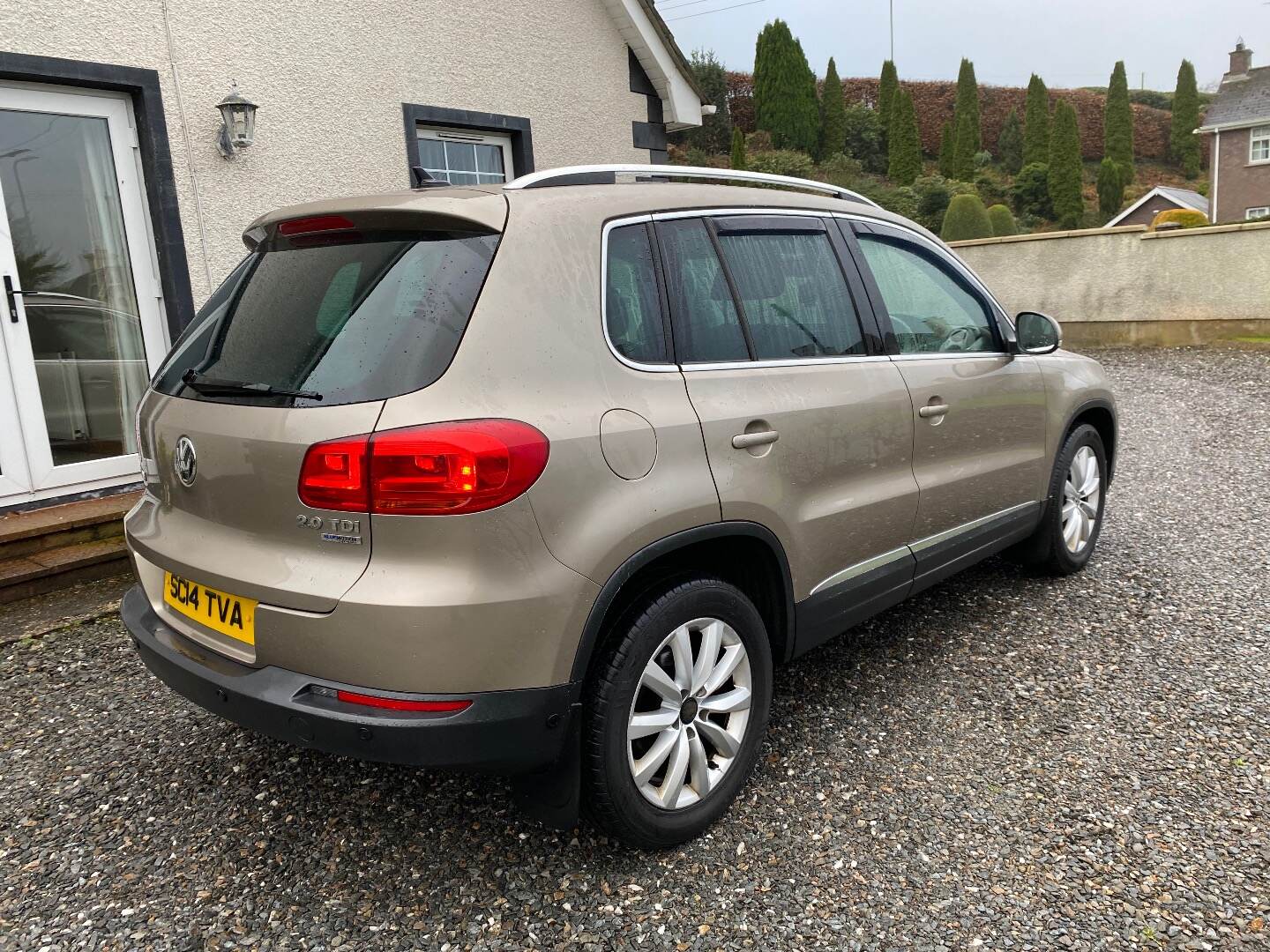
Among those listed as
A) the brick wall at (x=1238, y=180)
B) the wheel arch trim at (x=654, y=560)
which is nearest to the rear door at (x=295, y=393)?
the wheel arch trim at (x=654, y=560)

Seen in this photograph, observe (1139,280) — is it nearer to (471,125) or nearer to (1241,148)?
(471,125)

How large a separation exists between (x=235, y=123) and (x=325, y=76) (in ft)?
2.88

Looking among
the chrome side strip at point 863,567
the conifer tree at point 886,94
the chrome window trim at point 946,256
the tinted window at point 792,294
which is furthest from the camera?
the conifer tree at point 886,94

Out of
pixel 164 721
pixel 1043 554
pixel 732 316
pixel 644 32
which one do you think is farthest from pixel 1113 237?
pixel 164 721

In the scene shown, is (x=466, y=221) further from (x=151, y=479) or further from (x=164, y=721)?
(x=164, y=721)

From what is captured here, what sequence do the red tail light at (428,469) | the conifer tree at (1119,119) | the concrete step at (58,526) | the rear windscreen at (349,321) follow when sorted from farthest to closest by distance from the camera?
the conifer tree at (1119,119)
the concrete step at (58,526)
the rear windscreen at (349,321)
the red tail light at (428,469)

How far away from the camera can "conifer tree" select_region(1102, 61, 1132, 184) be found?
46906mm

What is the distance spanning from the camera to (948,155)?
4288 cm

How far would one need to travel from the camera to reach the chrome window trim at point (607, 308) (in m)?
2.38

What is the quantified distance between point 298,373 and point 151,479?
75cm

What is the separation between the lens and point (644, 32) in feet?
26.6

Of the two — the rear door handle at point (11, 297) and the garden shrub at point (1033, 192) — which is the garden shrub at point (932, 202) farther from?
the rear door handle at point (11, 297)

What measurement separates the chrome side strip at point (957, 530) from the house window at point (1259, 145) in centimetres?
3706

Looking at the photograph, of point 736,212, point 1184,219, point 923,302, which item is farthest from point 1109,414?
point 1184,219
